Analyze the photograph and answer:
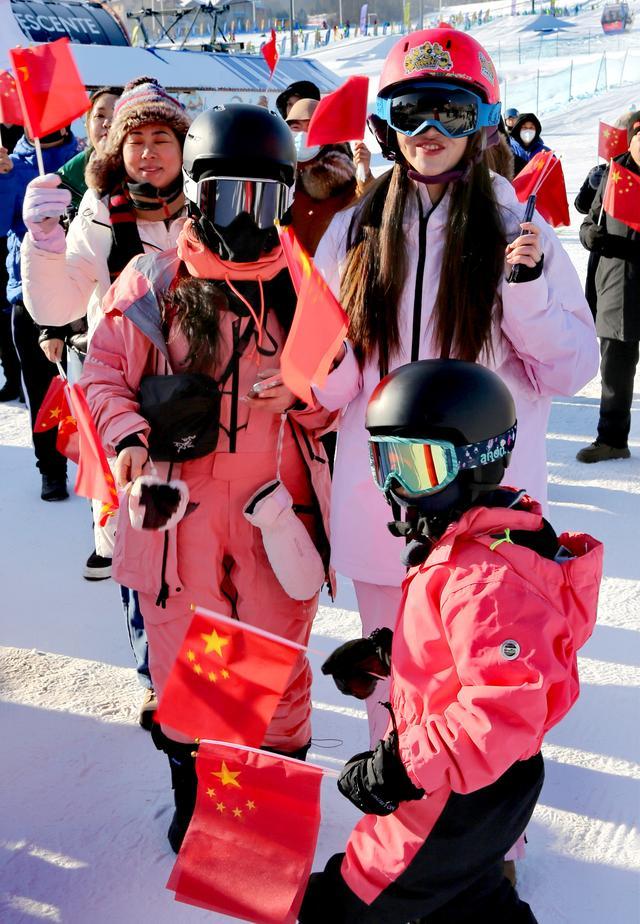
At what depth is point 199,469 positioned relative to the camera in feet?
7.76

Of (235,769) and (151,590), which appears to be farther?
(151,590)

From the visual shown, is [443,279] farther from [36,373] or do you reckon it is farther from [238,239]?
[36,373]

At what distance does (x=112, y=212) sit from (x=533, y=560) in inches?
75.6

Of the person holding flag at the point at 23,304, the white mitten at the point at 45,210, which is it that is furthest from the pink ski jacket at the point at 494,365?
the person holding flag at the point at 23,304

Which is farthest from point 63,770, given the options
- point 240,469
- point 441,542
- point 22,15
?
point 22,15

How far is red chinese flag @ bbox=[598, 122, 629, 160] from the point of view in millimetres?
5617

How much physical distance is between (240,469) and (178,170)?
3.54ft

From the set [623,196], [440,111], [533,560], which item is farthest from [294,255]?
[623,196]

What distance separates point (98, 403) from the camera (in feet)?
7.57

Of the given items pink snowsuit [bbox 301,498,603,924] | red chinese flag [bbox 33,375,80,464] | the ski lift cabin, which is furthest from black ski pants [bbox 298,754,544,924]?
the ski lift cabin

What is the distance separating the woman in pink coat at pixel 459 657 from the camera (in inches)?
61.4

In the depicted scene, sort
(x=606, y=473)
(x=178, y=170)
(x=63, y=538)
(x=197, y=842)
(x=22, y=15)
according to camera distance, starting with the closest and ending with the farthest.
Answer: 1. (x=197, y=842)
2. (x=178, y=170)
3. (x=63, y=538)
4. (x=606, y=473)
5. (x=22, y=15)

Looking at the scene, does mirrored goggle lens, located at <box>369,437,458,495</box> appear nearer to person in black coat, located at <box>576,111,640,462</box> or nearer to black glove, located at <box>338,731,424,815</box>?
black glove, located at <box>338,731,424,815</box>

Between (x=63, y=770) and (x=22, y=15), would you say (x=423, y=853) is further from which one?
(x=22, y=15)
